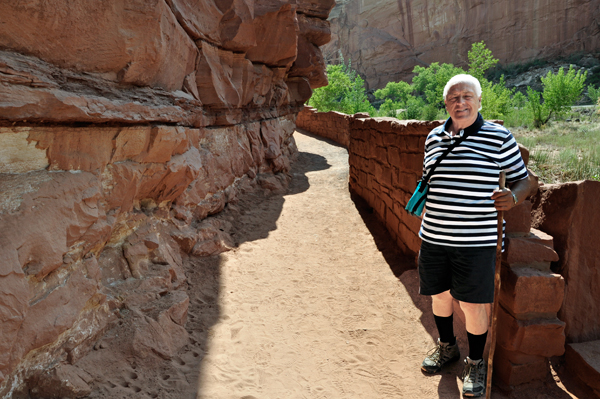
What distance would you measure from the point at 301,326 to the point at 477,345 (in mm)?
1671

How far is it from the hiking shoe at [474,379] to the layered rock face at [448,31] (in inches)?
1329

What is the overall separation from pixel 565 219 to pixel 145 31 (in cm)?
369

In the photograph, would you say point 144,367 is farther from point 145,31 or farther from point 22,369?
point 145,31

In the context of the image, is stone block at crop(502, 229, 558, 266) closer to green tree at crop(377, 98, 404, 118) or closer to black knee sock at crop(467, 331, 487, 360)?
black knee sock at crop(467, 331, 487, 360)

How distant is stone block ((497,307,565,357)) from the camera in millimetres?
2521

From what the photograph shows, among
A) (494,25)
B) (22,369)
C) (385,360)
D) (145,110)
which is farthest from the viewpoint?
(494,25)

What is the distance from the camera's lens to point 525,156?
285 centimetres

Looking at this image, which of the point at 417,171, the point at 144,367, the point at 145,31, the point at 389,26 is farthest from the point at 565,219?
the point at 389,26

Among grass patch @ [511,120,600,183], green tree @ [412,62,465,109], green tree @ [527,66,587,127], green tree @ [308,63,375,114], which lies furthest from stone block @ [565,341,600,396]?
green tree @ [412,62,465,109]

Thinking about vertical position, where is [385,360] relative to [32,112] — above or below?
below

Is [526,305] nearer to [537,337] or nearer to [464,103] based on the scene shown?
[537,337]

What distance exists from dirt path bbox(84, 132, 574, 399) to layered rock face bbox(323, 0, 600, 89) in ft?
101

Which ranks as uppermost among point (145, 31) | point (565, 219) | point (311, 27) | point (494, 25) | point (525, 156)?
point (494, 25)

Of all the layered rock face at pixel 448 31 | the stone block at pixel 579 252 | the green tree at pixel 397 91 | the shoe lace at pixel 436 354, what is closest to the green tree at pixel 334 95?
the green tree at pixel 397 91
